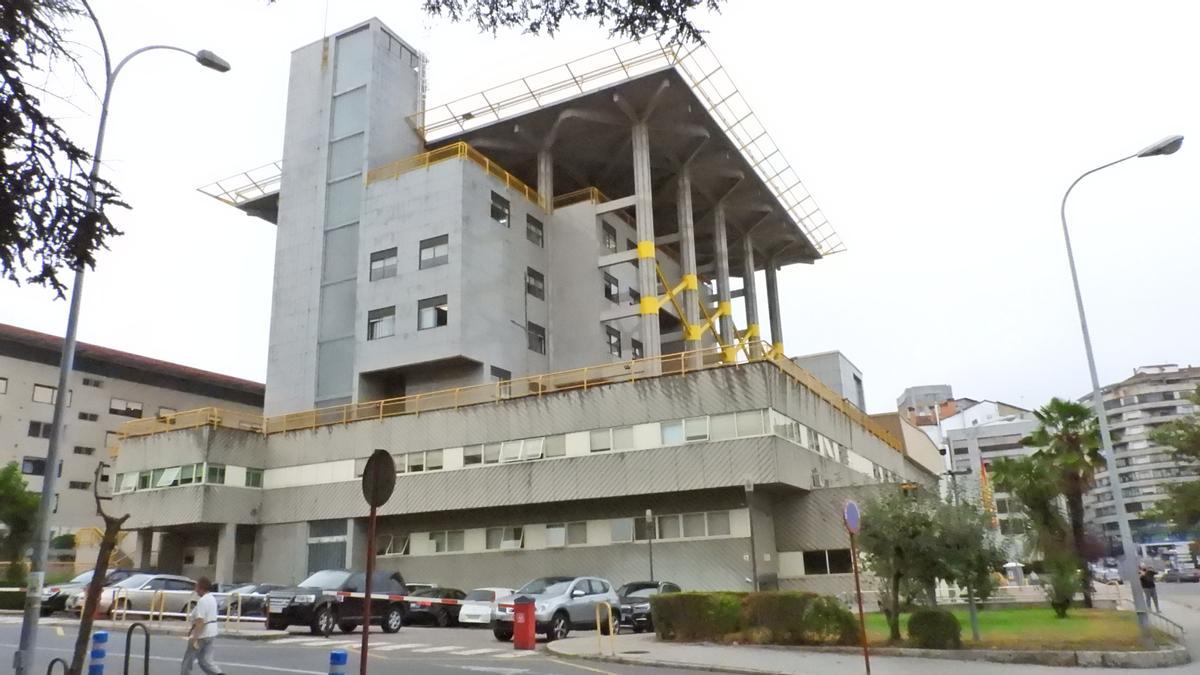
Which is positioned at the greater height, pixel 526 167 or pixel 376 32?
pixel 376 32

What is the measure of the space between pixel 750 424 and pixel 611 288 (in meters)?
17.8

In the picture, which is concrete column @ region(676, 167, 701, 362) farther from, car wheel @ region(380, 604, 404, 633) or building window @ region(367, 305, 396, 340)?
car wheel @ region(380, 604, 404, 633)

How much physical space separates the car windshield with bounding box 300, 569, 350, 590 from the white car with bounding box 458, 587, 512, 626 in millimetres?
5527

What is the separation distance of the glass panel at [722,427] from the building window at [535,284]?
53.4 feet

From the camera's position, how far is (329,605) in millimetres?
21312

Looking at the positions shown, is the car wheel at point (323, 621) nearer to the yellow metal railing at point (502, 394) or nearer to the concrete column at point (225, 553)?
the yellow metal railing at point (502, 394)

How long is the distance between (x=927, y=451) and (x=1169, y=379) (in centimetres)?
6508

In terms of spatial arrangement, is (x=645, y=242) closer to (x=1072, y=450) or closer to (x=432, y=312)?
(x=432, y=312)

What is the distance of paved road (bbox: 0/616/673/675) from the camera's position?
14492 mm

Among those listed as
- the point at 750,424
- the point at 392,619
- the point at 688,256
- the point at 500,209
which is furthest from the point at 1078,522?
the point at 500,209

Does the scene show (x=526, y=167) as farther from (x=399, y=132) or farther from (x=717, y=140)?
(x=717, y=140)

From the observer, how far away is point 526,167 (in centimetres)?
5156

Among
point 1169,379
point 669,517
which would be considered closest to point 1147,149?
point 669,517

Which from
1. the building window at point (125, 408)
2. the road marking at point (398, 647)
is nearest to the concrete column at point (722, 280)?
the road marking at point (398, 647)
